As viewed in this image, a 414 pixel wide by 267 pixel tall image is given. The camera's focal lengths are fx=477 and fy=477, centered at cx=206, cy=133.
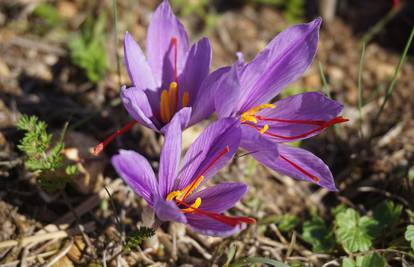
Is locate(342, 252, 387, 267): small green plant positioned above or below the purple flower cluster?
below

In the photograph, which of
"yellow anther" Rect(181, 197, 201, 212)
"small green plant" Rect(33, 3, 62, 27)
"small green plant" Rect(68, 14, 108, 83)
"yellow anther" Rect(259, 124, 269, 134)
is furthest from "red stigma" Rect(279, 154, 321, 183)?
"small green plant" Rect(33, 3, 62, 27)

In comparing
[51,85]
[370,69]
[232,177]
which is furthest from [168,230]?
[370,69]

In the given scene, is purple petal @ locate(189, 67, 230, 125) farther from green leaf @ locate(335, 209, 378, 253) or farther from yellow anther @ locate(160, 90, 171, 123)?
green leaf @ locate(335, 209, 378, 253)

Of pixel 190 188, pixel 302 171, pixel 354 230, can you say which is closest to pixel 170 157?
pixel 190 188

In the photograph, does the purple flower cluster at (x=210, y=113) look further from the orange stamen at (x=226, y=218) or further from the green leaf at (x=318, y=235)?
the green leaf at (x=318, y=235)

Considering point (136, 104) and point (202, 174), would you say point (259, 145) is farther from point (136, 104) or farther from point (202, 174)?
point (136, 104)

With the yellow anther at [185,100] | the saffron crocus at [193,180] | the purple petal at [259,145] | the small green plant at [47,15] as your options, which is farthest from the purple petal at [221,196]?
the small green plant at [47,15]
